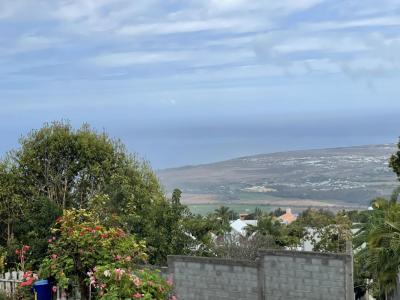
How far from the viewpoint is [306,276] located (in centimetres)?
1245

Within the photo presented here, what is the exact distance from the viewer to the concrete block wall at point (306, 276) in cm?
1200

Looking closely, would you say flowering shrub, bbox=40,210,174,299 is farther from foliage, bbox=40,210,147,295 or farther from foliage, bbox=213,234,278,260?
foliage, bbox=213,234,278,260

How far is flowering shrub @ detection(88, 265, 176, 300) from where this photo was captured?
7.62 metres

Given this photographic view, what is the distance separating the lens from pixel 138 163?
26844 millimetres

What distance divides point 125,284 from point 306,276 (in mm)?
5799

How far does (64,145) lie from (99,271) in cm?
1844

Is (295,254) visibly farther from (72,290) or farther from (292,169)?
(292,169)

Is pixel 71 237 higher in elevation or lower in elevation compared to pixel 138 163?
lower

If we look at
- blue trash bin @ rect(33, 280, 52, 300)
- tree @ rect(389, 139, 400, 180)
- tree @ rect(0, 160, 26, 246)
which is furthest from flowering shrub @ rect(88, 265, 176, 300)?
tree @ rect(389, 139, 400, 180)

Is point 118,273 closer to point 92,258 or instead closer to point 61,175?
point 92,258

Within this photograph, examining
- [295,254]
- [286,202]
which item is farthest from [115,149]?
[286,202]

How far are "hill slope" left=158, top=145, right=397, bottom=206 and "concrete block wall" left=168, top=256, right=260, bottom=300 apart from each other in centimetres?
8784

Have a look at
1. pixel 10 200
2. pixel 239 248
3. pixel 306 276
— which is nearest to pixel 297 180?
pixel 239 248

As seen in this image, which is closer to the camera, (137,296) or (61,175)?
(137,296)
